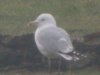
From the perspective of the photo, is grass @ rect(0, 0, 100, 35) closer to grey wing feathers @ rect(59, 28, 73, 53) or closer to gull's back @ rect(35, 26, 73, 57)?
gull's back @ rect(35, 26, 73, 57)

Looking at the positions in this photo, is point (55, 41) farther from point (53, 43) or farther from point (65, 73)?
point (65, 73)

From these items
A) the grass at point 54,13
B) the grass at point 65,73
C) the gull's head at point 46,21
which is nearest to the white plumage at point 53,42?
the gull's head at point 46,21

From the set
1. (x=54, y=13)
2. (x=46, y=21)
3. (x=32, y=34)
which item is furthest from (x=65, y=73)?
(x=54, y=13)

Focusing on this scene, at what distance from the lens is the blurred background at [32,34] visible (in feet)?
35.5

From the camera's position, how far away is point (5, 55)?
11.1 m

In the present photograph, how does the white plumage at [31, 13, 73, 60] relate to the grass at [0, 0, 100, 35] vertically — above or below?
below

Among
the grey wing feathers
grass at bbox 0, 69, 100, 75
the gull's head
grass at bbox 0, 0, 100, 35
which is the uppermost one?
grass at bbox 0, 0, 100, 35

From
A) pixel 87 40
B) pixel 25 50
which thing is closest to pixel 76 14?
pixel 87 40

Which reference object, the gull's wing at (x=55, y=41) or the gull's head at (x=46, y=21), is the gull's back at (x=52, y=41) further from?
the gull's head at (x=46, y=21)

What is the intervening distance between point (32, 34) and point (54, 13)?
3440 millimetres

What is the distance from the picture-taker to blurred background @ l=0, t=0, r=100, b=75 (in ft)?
35.5

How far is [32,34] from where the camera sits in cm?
1190

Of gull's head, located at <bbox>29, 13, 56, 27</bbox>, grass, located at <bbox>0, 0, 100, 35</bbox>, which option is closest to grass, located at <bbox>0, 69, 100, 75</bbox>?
gull's head, located at <bbox>29, 13, 56, 27</bbox>

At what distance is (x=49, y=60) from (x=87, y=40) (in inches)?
58.9
